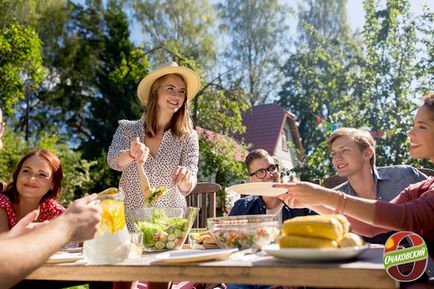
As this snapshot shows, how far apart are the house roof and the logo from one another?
21106 mm

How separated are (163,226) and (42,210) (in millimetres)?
1050

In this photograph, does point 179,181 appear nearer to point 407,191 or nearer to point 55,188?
point 55,188

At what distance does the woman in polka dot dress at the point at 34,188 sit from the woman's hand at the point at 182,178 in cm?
67

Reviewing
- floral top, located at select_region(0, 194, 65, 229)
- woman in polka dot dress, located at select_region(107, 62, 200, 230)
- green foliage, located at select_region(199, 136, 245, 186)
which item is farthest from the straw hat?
green foliage, located at select_region(199, 136, 245, 186)

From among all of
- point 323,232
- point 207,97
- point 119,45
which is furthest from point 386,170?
point 119,45

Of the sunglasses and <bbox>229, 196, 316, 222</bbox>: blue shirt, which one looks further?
the sunglasses

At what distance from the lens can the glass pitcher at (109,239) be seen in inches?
54.5

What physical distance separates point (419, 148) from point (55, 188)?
1.91 m

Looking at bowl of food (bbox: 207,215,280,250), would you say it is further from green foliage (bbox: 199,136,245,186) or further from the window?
the window

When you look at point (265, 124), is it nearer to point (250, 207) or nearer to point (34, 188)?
point (250, 207)

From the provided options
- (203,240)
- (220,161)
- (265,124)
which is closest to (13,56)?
(220,161)

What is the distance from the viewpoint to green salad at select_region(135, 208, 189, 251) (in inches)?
70.8

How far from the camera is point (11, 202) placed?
2.53 meters

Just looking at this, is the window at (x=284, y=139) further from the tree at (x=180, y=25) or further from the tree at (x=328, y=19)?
the tree at (x=180, y=25)
